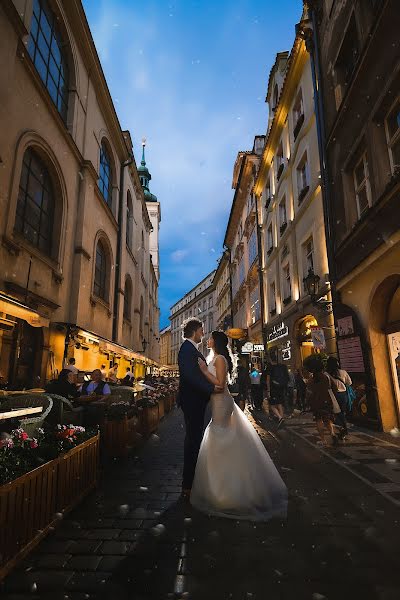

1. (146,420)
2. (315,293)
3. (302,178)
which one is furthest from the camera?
(302,178)

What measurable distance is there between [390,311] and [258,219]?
51.6ft

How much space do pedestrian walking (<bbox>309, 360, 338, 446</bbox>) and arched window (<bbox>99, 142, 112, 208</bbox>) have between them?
14513 mm

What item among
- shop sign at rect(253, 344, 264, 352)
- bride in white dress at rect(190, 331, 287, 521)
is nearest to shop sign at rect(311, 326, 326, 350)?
bride in white dress at rect(190, 331, 287, 521)

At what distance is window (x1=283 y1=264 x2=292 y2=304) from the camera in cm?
1625

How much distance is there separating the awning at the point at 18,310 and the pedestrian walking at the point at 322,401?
6.14m

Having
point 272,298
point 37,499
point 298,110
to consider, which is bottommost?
point 37,499

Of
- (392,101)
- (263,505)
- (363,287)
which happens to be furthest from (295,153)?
(263,505)

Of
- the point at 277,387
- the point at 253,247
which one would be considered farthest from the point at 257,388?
the point at 253,247

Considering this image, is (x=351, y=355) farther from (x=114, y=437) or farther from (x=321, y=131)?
(x=321, y=131)

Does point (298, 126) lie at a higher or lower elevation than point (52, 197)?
higher

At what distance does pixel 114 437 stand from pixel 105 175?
635 inches

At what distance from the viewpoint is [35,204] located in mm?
10492

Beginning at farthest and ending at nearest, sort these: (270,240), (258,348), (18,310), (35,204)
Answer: (258,348) < (270,240) < (35,204) < (18,310)

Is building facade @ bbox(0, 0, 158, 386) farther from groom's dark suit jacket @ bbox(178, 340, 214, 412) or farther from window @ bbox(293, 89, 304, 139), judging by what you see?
window @ bbox(293, 89, 304, 139)
